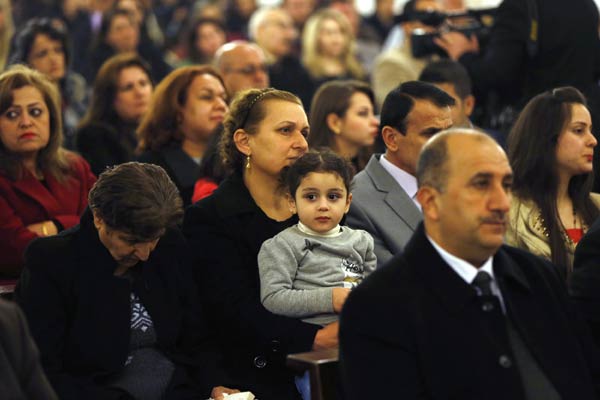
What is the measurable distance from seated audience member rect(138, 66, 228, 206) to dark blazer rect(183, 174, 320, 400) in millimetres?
1470

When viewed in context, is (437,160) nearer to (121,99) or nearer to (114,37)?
(121,99)

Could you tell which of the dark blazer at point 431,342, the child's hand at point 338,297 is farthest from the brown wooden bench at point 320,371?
the child's hand at point 338,297

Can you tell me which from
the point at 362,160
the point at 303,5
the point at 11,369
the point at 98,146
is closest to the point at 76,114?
the point at 98,146

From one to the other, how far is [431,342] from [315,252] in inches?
42.2

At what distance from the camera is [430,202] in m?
3.46

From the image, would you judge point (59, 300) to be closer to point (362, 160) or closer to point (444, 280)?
point (444, 280)

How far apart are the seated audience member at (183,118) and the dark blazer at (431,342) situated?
2.76 metres

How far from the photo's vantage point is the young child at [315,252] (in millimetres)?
4219

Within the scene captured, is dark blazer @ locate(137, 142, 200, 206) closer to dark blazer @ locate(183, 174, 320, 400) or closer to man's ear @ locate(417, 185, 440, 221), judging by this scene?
dark blazer @ locate(183, 174, 320, 400)

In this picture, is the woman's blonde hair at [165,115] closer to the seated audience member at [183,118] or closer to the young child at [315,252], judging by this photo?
the seated audience member at [183,118]

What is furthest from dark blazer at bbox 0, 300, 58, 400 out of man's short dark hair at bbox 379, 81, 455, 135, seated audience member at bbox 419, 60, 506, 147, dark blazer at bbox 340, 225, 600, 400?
seated audience member at bbox 419, 60, 506, 147

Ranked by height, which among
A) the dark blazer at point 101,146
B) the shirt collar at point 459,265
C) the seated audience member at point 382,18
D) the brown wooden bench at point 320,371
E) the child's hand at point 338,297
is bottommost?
the brown wooden bench at point 320,371

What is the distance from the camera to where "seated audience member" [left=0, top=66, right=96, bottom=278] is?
521 cm

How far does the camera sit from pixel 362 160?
6.46 m
